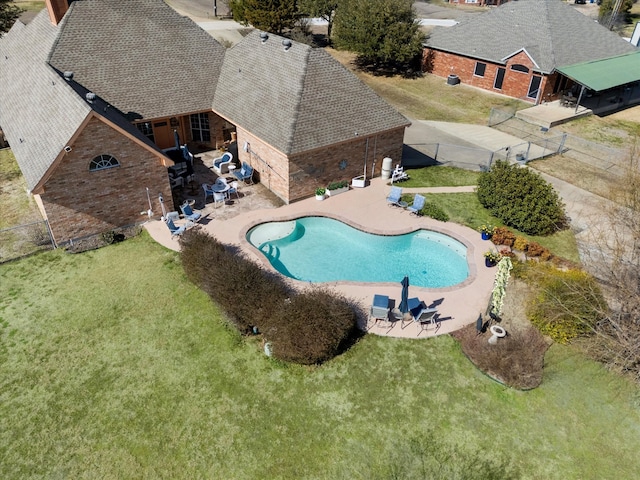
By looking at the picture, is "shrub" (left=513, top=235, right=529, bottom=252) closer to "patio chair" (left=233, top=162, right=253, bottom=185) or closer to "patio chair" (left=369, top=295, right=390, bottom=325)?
"patio chair" (left=369, top=295, right=390, bottom=325)

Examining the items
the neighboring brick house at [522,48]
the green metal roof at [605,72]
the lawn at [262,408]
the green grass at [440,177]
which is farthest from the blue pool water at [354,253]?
the neighboring brick house at [522,48]

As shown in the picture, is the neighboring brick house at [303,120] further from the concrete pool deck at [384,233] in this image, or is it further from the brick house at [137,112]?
the concrete pool deck at [384,233]

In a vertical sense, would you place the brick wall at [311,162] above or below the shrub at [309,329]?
above

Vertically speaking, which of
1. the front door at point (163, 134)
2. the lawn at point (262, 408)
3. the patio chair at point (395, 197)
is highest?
the front door at point (163, 134)

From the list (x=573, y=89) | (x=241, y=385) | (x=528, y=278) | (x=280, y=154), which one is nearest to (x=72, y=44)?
(x=280, y=154)

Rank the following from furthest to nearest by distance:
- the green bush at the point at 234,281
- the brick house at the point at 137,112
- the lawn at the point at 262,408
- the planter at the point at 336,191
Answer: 1. the planter at the point at 336,191
2. the brick house at the point at 137,112
3. the green bush at the point at 234,281
4. the lawn at the point at 262,408

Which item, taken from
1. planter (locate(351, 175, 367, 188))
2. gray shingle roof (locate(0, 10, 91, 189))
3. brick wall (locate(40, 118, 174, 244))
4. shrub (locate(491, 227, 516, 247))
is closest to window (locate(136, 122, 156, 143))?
gray shingle roof (locate(0, 10, 91, 189))
